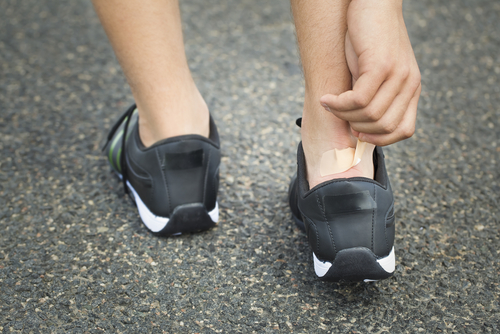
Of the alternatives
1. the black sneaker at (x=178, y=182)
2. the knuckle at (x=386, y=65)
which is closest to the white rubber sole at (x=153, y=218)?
the black sneaker at (x=178, y=182)

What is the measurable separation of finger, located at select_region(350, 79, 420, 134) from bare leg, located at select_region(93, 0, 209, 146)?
1.38 feet

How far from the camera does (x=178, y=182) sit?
0.95 meters

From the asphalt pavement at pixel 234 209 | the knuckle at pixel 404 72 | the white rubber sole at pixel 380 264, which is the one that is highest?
the knuckle at pixel 404 72

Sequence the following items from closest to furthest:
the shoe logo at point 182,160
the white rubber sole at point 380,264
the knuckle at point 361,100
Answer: the knuckle at point 361,100
the white rubber sole at point 380,264
the shoe logo at point 182,160

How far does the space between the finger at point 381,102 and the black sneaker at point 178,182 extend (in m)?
0.37

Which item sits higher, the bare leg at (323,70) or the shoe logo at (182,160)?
the bare leg at (323,70)

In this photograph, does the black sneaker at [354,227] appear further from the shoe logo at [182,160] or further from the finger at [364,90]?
the shoe logo at [182,160]

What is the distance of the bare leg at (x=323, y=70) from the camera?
2.60 ft

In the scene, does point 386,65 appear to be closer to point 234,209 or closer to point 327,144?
point 327,144

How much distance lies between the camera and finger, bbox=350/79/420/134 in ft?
2.39

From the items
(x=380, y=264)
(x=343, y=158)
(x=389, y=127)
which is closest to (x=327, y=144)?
(x=343, y=158)

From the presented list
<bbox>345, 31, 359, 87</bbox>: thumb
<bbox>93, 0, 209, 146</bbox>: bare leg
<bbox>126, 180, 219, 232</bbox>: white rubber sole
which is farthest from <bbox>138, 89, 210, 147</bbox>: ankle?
<bbox>345, 31, 359, 87</bbox>: thumb

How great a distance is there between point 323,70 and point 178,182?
403mm

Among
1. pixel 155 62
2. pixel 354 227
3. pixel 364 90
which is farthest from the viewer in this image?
pixel 155 62
